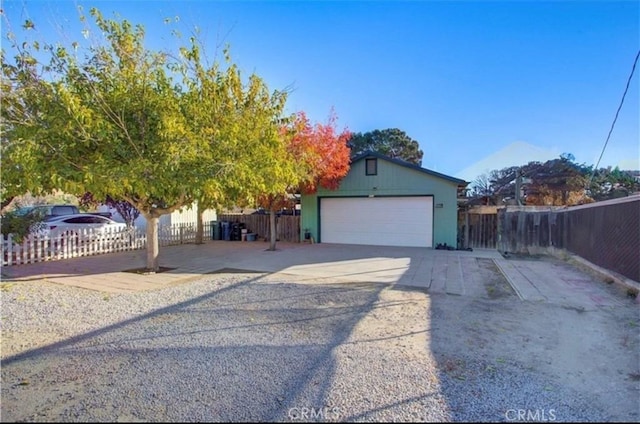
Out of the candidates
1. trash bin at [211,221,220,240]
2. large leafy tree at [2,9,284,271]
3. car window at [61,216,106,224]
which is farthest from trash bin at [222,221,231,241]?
large leafy tree at [2,9,284,271]

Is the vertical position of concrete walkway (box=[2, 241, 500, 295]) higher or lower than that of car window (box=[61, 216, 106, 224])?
lower

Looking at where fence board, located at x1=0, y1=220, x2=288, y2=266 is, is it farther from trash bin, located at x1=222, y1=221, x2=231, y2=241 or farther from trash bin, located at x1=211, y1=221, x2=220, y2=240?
trash bin, located at x1=222, y1=221, x2=231, y2=241

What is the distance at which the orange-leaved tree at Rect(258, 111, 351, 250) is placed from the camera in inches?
439

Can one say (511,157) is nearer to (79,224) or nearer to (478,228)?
(478,228)

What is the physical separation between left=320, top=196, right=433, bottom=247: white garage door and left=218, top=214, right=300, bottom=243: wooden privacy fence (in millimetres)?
1441

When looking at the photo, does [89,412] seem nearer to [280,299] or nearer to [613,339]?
[280,299]

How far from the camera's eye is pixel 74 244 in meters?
10.6

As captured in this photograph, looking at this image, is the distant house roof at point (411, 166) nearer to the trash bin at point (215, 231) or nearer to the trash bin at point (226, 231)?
the trash bin at point (226, 231)

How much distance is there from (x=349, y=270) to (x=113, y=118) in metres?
6.21

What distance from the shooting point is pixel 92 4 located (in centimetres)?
651

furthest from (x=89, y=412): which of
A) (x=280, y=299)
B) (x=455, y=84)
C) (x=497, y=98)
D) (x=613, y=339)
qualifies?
(x=497, y=98)

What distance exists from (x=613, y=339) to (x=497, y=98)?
12065 mm

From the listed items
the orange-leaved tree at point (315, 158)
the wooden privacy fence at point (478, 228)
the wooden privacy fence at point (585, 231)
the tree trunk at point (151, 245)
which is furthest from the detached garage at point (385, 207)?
the tree trunk at point (151, 245)

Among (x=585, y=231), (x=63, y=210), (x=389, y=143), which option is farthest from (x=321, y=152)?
(x=389, y=143)
